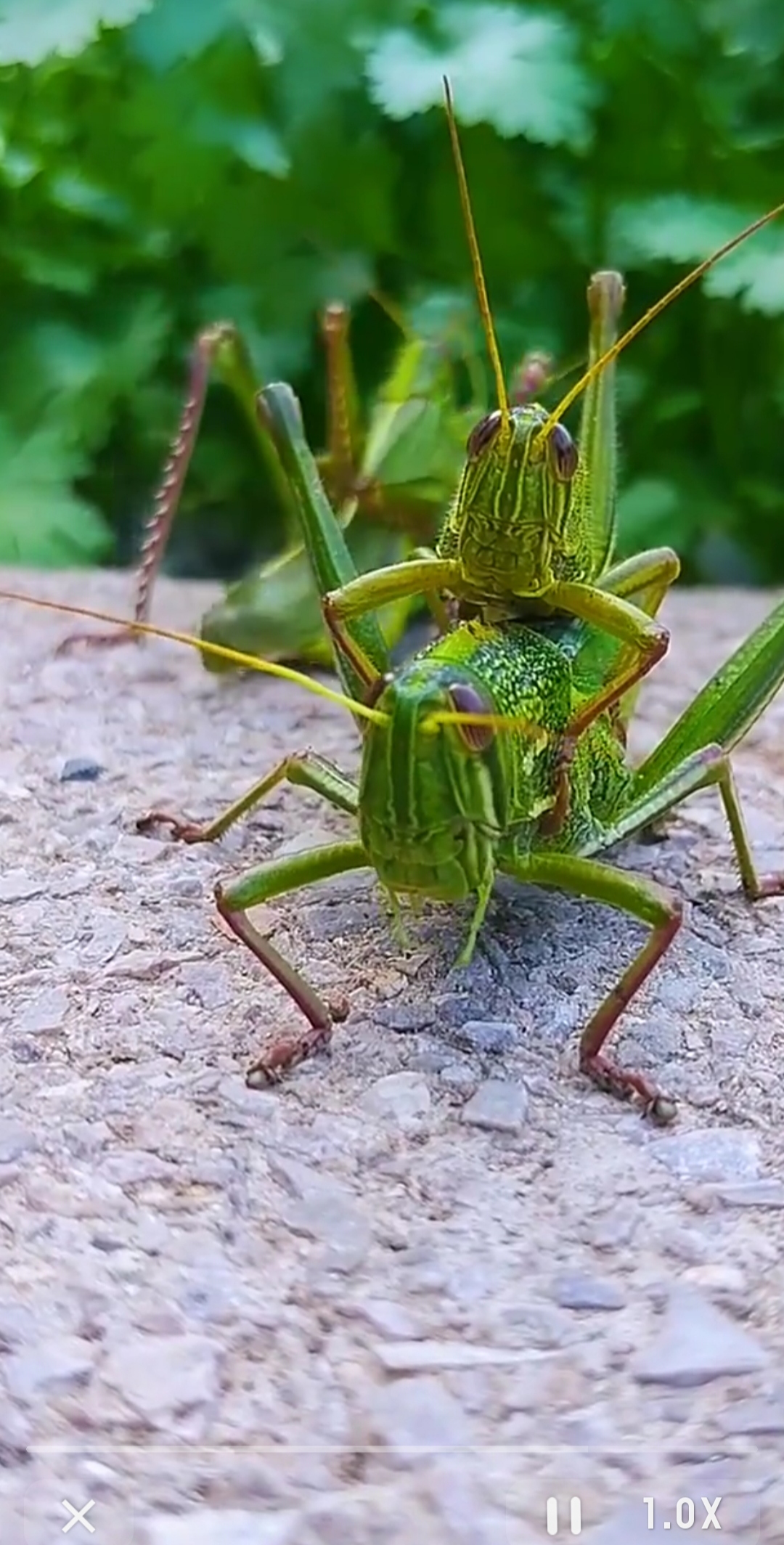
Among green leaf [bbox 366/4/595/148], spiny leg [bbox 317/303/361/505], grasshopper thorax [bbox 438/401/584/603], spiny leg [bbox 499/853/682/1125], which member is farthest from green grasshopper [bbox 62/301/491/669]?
spiny leg [bbox 499/853/682/1125]

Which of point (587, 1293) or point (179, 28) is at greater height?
point (179, 28)

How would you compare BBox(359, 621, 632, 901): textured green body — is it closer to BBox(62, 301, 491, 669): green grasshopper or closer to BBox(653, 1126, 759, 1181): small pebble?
BBox(653, 1126, 759, 1181): small pebble

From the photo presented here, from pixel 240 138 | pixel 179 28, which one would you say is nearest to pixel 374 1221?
pixel 240 138

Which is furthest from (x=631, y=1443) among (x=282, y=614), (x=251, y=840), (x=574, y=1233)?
(x=282, y=614)

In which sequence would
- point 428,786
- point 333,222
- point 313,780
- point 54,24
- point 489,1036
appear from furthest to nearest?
point 333,222 → point 54,24 → point 313,780 → point 489,1036 → point 428,786

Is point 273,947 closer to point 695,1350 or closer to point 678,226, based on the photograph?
point 695,1350

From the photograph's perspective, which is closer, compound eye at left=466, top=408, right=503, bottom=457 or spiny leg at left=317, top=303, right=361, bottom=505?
compound eye at left=466, top=408, right=503, bottom=457
